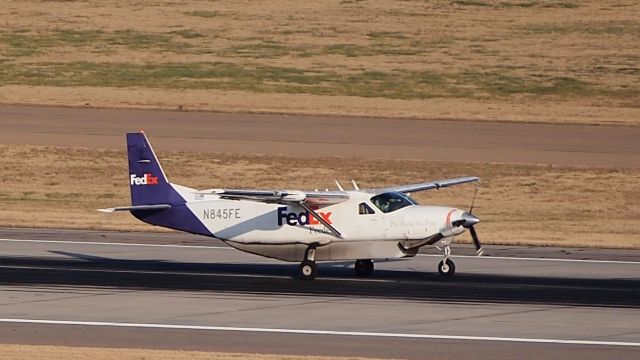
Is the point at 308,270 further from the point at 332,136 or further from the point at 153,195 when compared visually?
the point at 332,136

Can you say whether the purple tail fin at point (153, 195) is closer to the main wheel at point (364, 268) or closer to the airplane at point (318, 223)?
the airplane at point (318, 223)

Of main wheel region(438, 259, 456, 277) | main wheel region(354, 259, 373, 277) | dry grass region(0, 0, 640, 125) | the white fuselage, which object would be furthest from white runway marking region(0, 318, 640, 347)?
dry grass region(0, 0, 640, 125)

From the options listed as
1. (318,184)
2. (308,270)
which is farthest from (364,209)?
(318,184)

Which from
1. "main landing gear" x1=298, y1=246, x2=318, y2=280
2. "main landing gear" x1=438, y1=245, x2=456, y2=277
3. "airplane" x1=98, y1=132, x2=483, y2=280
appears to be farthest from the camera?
"main landing gear" x1=438, y1=245, x2=456, y2=277

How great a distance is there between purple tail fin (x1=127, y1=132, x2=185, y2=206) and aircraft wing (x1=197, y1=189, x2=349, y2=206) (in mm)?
1055

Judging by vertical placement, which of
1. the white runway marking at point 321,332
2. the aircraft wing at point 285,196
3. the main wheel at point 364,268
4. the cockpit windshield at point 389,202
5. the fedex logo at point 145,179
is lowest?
the white runway marking at point 321,332

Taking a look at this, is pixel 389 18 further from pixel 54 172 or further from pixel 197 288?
pixel 197 288

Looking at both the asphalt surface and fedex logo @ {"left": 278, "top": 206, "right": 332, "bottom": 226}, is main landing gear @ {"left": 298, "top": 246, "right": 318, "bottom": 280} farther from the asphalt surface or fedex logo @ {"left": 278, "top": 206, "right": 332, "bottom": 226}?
the asphalt surface

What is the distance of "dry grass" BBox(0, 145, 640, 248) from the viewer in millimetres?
44781

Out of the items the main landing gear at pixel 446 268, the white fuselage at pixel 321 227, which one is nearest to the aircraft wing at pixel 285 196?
the white fuselage at pixel 321 227

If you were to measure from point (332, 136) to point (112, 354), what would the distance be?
108 feet

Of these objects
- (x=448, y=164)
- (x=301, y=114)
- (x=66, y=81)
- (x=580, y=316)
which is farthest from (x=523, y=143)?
(x=580, y=316)

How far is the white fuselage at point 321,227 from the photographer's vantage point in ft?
107

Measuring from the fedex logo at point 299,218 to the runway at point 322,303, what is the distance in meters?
1.40
